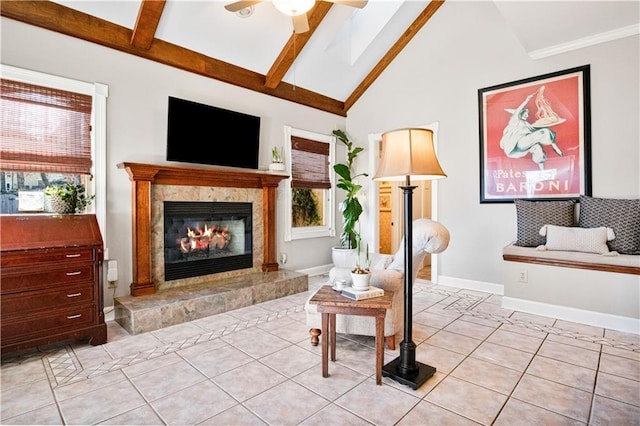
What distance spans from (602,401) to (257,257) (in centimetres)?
374

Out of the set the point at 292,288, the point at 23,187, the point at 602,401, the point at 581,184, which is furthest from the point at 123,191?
the point at 581,184

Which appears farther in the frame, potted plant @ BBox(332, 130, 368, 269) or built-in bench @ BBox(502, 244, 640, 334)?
potted plant @ BBox(332, 130, 368, 269)

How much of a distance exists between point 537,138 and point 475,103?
0.94 meters

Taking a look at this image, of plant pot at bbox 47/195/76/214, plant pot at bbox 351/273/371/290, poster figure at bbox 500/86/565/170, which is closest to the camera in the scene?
plant pot at bbox 351/273/371/290

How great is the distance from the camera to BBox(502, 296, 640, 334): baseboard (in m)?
3.09

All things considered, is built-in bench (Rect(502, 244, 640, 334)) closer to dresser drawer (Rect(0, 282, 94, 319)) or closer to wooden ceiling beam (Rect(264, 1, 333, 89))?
wooden ceiling beam (Rect(264, 1, 333, 89))

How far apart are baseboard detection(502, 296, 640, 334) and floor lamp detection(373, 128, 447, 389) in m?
2.00

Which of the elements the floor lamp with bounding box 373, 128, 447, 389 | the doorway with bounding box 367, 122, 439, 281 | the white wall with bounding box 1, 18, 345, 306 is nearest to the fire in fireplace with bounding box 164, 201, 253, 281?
the white wall with bounding box 1, 18, 345, 306

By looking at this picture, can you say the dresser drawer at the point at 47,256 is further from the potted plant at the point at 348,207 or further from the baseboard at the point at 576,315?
the baseboard at the point at 576,315

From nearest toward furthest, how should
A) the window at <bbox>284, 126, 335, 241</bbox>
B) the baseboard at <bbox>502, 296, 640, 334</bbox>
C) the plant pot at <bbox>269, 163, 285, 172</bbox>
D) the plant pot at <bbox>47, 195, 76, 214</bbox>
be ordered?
the plant pot at <bbox>47, 195, 76, 214</bbox>, the baseboard at <bbox>502, 296, 640, 334</bbox>, the plant pot at <bbox>269, 163, 285, 172</bbox>, the window at <bbox>284, 126, 335, 241</bbox>

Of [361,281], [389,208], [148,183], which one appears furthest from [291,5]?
[389,208]

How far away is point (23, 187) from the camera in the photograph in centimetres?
299

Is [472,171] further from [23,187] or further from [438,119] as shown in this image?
[23,187]

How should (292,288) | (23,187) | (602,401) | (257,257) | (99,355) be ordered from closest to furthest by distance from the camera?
(602,401) < (99,355) < (23,187) < (292,288) < (257,257)
